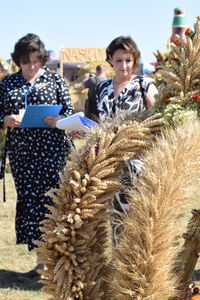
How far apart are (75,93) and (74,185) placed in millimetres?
13131

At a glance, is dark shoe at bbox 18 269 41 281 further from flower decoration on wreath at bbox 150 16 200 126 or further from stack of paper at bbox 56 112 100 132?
flower decoration on wreath at bbox 150 16 200 126

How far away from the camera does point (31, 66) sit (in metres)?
3.68

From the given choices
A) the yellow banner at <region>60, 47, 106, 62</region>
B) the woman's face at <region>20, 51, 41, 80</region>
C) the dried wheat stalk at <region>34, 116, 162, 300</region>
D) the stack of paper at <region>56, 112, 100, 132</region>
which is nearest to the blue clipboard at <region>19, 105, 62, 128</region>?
the woman's face at <region>20, 51, 41, 80</region>

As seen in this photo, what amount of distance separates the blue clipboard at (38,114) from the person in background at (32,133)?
0.35ft

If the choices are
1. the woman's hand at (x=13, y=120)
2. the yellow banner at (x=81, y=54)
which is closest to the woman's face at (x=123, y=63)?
the woman's hand at (x=13, y=120)

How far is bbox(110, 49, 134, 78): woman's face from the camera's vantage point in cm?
292

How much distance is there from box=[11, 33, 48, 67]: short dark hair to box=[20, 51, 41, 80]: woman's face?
0.02m

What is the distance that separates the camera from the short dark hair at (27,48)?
360 centimetres

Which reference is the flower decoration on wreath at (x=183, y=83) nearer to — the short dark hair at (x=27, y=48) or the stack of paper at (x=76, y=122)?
the stack of paper at (x=76, y=122)

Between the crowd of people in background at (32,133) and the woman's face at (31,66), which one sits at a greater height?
the woman's face at (31,66)

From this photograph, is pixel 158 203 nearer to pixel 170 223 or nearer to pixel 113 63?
pixel 170 223

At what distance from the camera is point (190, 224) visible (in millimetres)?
1557

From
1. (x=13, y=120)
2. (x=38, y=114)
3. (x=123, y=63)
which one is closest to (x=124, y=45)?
(x=123, y=63)

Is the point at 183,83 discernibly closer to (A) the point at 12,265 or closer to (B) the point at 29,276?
(B) the point at 29,276
